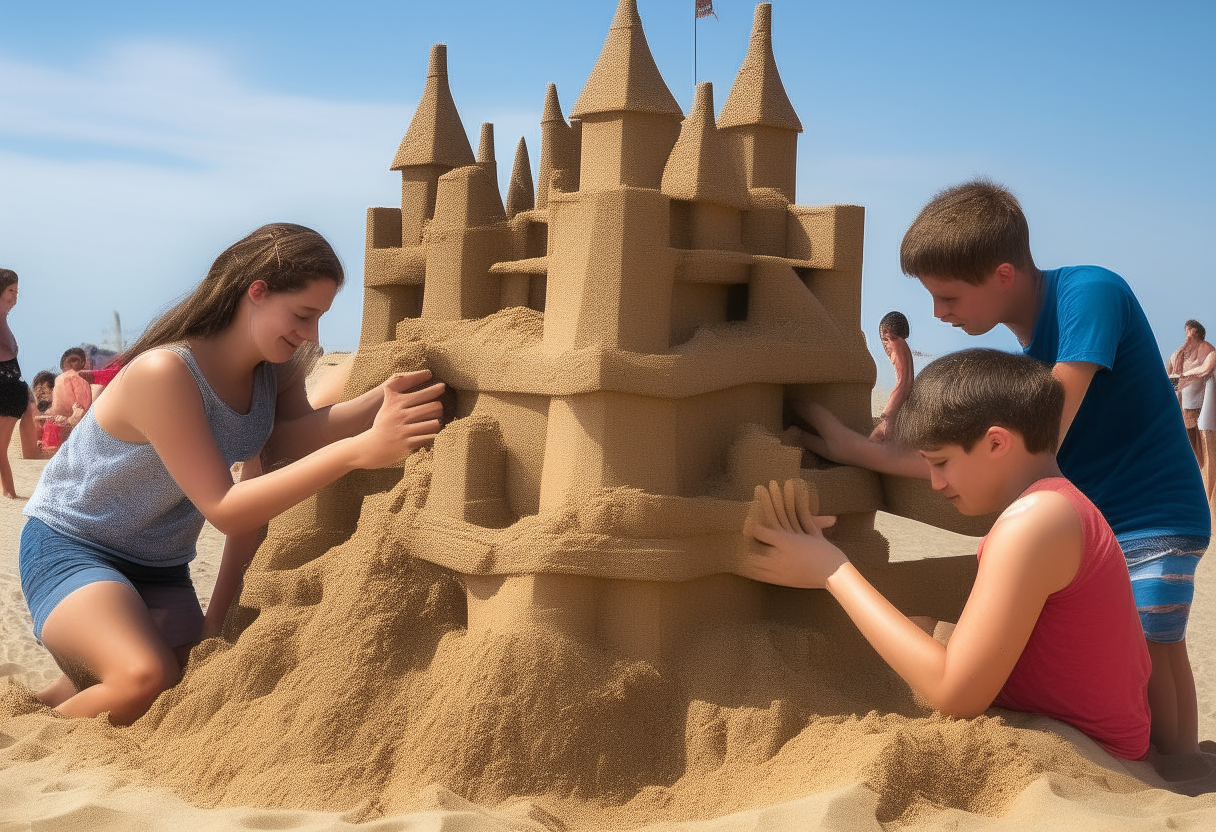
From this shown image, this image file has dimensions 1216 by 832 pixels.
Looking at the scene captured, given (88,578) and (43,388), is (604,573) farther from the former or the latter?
(43,388)

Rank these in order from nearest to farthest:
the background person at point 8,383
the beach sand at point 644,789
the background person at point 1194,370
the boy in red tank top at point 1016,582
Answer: the beach sand at point 644,789, the boy in red tank top at point 1016,582, the background person at point 8,383, the background person at point 1194,370

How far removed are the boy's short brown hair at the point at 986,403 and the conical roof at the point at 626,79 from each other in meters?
1.08

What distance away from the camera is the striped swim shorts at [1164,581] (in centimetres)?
296

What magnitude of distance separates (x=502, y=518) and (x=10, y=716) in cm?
152

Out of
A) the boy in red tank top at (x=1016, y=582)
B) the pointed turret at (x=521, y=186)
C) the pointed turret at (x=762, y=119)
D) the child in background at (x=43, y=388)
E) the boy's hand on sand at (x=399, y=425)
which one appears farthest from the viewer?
the child in background at (x=43, y=388)

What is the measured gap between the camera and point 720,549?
2799 millimetres

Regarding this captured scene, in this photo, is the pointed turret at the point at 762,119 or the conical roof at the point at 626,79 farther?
the pointed turret at the point at 762,119

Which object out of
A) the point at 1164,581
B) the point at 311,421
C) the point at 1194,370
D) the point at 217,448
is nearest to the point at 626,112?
the point at 311,421

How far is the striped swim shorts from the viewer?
9.72 feet

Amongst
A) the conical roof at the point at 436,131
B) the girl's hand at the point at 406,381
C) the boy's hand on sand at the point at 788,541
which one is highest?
the conical roof at the point at 436,131

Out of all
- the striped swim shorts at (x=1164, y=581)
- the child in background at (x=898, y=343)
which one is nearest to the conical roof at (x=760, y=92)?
the striped swim shorts at (x=1164, y=581)

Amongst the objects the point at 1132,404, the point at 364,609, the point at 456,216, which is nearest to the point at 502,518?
the point at 364,609

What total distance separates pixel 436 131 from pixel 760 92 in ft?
3.50

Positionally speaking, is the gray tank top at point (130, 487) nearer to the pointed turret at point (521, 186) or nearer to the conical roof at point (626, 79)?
the pointed turret at point (521, 186)
